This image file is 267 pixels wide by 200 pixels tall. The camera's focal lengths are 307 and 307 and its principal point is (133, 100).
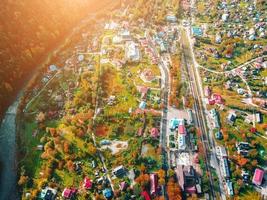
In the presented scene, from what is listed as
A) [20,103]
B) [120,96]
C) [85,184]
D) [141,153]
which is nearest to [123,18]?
[120,96]

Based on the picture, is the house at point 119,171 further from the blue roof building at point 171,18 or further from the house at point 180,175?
the blue roof building at point 171,18

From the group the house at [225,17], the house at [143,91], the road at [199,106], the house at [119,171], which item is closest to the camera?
the house at [119,171]

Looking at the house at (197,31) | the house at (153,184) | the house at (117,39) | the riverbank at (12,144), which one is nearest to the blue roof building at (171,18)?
the house at (197,31)

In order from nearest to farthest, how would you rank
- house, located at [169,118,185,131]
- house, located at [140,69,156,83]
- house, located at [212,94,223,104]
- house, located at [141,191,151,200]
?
house, located at [141,191,151,200] → house, located at [169,118,185,131] → house, located at [212,94,223,104] → house, located at [140,69,156,83]

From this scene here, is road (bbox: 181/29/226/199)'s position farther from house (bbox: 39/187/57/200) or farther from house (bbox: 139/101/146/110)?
house (bbox: 39/187/57/200)

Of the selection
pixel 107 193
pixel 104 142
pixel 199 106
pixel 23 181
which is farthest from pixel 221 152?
pixel 23 181

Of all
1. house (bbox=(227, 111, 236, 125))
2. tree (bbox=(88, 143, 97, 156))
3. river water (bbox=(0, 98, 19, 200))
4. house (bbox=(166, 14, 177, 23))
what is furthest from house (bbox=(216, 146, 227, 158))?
house (bbox=(166, 14, 177, 23))
